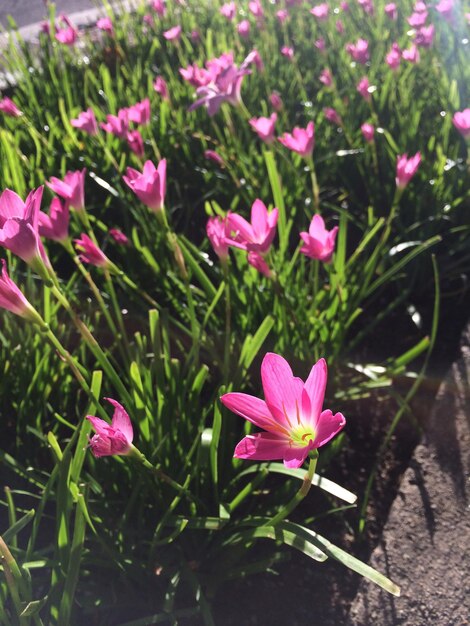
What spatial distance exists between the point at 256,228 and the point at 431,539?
2.04ft

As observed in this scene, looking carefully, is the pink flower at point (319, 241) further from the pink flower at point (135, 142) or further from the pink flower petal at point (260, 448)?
the pink flower at point (135, 142)

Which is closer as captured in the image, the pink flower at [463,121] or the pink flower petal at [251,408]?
→ the pink flower petal at [251,408]

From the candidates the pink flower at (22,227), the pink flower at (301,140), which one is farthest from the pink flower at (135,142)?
the pink flower at (22,227)

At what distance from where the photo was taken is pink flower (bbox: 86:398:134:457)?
78 centimetres

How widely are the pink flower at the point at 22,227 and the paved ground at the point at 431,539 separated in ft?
2.46

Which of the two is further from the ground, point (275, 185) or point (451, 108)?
point (275, 185)

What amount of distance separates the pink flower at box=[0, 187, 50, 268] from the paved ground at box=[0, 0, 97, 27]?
17.8 ft

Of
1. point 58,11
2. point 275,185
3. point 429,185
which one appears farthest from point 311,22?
point 58,11

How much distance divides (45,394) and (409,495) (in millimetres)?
705

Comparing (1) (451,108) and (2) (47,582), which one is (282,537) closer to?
(2) (47,582)

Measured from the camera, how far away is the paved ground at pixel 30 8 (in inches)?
229

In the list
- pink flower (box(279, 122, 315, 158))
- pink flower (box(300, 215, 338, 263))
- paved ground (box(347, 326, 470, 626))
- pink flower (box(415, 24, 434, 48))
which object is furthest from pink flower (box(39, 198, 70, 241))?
pink flower (box(415, 24, 434, 48))

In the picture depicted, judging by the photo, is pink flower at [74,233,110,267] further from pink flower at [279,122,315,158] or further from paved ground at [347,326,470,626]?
paved ground at [347,326,470,626]

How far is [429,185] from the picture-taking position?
1808 millimetres
